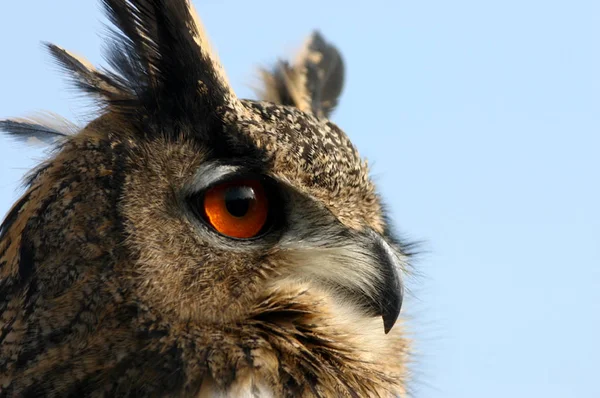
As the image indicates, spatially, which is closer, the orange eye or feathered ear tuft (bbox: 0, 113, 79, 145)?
the orange eye

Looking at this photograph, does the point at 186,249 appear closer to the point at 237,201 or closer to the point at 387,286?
the point at 237,201

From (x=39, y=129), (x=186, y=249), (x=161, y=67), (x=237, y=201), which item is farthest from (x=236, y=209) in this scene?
(x=39, y=129)

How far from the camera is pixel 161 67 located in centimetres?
254

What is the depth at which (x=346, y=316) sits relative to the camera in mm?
2561

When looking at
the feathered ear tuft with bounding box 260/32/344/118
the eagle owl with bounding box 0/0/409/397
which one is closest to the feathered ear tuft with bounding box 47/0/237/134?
the eagle owl with bounding box 0/0/409/397

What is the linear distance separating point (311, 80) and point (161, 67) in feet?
3.60

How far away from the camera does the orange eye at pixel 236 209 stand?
2.37 m

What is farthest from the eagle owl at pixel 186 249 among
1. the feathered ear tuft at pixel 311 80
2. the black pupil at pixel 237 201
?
the feathered ear tuft at pixel 311 80

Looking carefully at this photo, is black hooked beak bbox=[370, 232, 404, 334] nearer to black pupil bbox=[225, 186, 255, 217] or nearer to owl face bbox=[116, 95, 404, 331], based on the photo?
owl face bbox=[116, 95, 404, 331]

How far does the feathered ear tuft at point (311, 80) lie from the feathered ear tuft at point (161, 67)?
74 cm

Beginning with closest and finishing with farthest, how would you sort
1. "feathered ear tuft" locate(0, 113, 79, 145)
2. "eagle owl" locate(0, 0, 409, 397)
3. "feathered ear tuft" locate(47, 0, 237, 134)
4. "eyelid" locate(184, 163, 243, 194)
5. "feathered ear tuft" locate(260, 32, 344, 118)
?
"eagle owl" locate(0, 0, 409, 397), "eyelid" locate(184, 163, 243, 194), "feathered ear tuft" locate(47, 0, 237, 134), "feathered ear tuft" locate(0, 113, 79, 145), "feathered ear tuft" locate(260, 32, 344, 118)

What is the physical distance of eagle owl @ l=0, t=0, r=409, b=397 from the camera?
2219 millimetres

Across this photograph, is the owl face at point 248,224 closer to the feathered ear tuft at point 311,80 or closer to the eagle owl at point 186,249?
the eagle owl at point 186,249

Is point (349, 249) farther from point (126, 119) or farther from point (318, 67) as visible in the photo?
point (318, 67)
